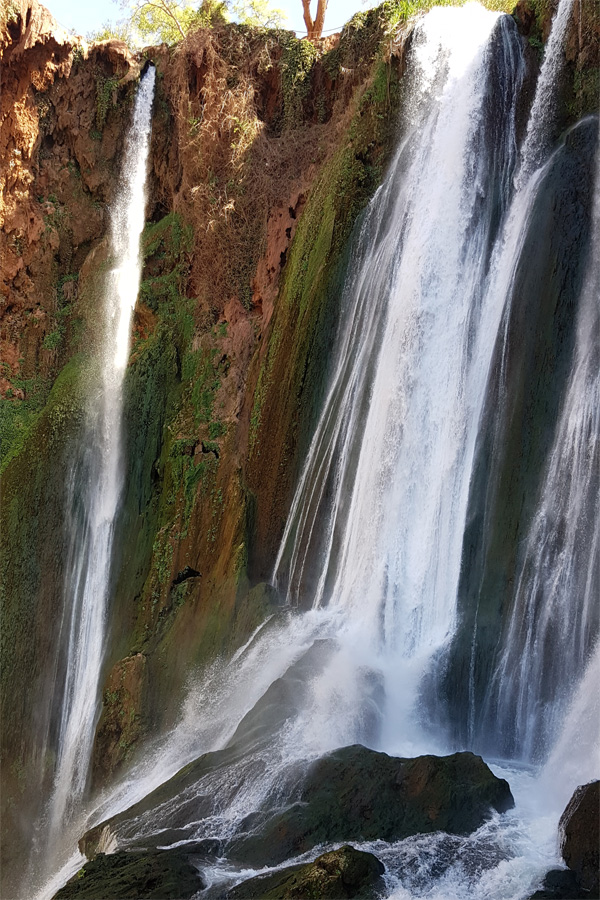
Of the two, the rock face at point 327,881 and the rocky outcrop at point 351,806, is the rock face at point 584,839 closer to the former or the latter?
the rocky outcrop at point 351,806

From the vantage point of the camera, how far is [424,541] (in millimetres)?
12344

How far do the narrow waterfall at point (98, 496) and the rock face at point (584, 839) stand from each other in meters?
9.35

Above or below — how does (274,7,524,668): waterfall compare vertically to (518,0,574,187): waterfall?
below

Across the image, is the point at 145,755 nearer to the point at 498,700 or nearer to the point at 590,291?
the point at 498,700

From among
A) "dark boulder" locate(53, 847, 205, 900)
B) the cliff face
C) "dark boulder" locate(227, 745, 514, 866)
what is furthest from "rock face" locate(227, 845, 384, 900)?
the cliff face

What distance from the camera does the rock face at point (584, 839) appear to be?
24.3 ft

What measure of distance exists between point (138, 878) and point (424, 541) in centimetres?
577

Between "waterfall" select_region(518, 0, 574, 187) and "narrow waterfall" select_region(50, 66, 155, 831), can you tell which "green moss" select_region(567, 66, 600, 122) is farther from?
"narrow waterfall" select_region(50, 66, 155, 831)

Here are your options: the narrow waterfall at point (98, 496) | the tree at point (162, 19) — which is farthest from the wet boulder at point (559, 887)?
the tree at point (162, 19)

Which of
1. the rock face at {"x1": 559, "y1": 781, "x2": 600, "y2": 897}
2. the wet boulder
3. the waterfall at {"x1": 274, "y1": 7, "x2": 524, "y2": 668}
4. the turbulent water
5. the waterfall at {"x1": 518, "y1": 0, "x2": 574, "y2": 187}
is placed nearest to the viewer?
the wet boulder

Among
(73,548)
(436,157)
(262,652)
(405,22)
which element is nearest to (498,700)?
(262,652)

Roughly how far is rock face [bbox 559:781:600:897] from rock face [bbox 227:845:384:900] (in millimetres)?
1516

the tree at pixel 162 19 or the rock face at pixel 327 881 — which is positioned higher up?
the tree at pixel 162 19

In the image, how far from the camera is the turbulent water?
9.41 m
